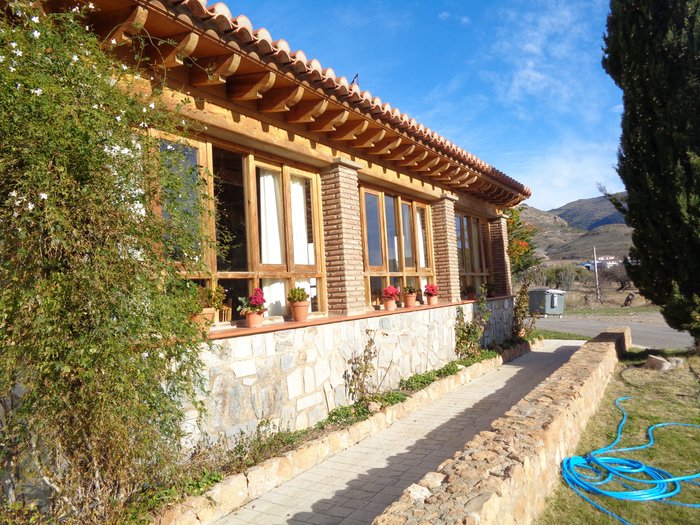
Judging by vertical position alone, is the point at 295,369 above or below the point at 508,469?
above

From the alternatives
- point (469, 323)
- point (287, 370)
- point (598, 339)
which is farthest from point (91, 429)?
point (598, 339)

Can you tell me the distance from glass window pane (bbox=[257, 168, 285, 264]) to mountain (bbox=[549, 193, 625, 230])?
76483 millimetres

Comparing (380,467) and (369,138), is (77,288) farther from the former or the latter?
(369,138)

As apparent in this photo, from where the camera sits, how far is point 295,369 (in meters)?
5.21

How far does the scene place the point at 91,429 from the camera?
2.76 metres

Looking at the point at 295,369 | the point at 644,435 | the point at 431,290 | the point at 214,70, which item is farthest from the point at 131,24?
the point at 431,290

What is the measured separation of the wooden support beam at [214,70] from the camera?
14.8ft

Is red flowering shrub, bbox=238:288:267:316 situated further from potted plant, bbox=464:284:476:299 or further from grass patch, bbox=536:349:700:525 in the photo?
potted plant, bbox=464:284:476:299

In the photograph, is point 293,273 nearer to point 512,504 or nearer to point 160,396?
point 160,396

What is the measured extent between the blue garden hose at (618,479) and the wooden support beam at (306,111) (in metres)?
4.56

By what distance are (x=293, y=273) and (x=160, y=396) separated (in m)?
3.13

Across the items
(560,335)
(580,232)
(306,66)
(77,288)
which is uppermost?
(580,232)

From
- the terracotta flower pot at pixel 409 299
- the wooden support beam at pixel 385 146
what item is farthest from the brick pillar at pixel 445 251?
the wooden support beam at pixel 385 146

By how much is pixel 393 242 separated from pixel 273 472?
526cm
